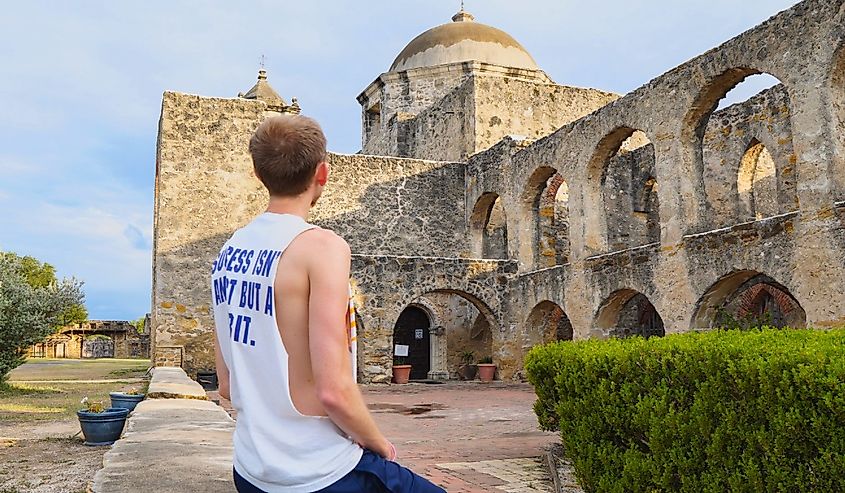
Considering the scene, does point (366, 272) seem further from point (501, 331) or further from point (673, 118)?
point (673, 118)

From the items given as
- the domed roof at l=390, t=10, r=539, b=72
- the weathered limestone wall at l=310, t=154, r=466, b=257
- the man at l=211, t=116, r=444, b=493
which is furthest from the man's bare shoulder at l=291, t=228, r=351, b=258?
the domed roof at l=390, t=10, r=539, b=72

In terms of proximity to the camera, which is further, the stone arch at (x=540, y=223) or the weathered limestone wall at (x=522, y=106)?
the weathered limestone wall at (x=522, y=106)

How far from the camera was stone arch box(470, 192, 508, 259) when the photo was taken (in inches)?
774

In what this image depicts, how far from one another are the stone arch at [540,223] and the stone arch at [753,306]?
4.31 metres

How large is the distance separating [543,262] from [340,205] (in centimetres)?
534

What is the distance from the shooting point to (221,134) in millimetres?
18156

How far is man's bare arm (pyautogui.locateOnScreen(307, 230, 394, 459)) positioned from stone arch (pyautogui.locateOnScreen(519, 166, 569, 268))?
49.7 ft

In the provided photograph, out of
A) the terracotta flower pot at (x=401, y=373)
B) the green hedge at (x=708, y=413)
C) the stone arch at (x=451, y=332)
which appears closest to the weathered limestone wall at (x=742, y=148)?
the stone arch at (x=451, y=332)

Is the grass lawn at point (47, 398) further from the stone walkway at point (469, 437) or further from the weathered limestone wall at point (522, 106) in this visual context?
the weathered limestone wall at point (522, 106)

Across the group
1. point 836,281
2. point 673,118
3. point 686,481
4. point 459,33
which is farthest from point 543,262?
point 686,481

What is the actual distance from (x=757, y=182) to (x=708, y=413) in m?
16.0

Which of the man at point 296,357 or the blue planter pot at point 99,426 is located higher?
the man at point 296,357

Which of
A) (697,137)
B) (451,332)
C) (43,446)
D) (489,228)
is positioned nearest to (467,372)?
(451,332)

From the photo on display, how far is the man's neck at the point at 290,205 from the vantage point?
1772mm
